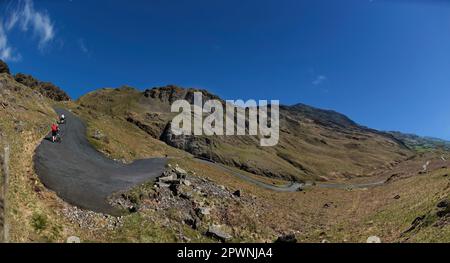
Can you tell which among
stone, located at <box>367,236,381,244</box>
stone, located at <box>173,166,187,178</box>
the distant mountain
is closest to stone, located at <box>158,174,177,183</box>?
stone, located at <box>173,166,187,178</box>

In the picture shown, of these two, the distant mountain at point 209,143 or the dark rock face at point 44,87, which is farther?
the dark rock face at point 44,87

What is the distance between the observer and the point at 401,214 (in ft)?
114

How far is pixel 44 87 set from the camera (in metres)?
152

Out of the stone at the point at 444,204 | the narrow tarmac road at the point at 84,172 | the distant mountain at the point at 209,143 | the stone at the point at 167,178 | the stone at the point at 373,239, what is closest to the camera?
the stone at the point at 444,204

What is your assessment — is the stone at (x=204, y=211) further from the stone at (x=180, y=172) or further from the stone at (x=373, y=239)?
the stone at (x=373, y=239)

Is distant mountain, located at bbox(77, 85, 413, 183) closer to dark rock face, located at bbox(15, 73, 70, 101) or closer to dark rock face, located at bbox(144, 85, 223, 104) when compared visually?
dark rock face, located at bbox(144, 85, 223, 104)

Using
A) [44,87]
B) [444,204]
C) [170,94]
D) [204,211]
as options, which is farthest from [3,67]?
[444,204]

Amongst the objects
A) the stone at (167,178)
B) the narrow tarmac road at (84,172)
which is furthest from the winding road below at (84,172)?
the stone at (167,178)

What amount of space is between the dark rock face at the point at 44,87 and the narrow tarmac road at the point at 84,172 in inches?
4201

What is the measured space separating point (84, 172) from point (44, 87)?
13095 centimetres

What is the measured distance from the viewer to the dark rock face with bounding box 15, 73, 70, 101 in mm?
145500

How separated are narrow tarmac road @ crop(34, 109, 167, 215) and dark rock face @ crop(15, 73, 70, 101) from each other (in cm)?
10670

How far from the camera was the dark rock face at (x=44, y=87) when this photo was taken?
14550cm
